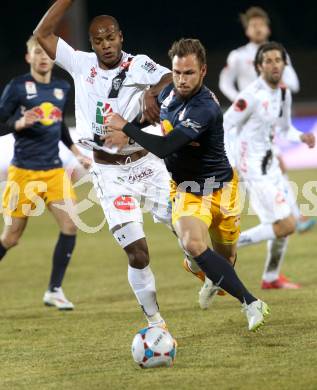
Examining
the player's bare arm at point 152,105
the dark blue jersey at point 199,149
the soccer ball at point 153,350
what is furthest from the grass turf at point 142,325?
the player's bare arm at point 152,105

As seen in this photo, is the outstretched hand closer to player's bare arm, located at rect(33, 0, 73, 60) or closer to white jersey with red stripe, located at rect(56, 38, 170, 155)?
white jersey with red stripe, located at rect(56, 38, 170, 155)

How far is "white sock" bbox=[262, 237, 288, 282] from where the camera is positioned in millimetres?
8805

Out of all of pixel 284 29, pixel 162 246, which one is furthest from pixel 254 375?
pixel 284 29

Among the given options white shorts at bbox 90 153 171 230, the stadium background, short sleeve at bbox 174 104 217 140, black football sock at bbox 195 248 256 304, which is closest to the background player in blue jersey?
white shorts at bbox 90 153 171 230

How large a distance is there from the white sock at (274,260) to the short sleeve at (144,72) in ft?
8.85

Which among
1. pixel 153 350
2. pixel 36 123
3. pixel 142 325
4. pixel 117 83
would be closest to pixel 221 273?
pixel 153 350

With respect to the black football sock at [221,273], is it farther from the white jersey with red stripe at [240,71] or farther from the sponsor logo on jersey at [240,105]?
the white jersey with red stripe at [240,71]

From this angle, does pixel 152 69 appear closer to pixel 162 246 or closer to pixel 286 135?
pixel 286 135

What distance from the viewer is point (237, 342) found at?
20.9 feet

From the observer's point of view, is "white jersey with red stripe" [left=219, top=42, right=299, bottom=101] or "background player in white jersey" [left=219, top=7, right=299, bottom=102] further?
"white jersey with red stripe" [left=219, top=42, right=299, bottom=101]

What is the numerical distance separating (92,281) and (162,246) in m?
2.43

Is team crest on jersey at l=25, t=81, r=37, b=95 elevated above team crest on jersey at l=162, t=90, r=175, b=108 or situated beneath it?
situated beneath

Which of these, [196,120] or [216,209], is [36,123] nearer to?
[216,209]

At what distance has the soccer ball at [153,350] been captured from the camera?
5.70m
